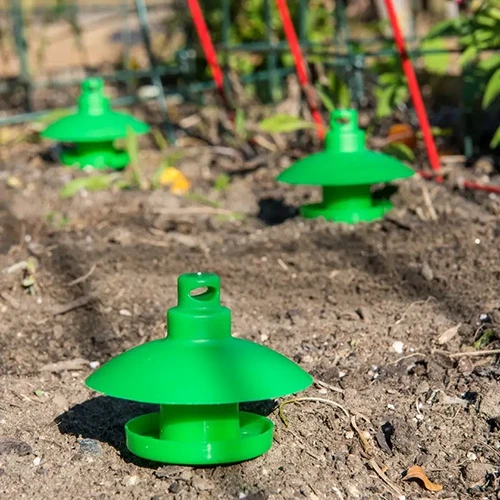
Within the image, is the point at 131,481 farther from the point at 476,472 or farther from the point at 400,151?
the point at 400,151

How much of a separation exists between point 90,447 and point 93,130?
290 centimetres

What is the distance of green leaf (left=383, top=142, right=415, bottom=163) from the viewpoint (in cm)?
482

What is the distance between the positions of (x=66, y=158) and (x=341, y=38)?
5.94 ft

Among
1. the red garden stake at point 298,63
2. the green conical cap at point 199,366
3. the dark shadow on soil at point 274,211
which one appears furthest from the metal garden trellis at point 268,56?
the green conical cap at point 199,366

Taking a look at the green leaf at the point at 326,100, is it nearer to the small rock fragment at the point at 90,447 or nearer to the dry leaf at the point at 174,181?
the dry leaf at the point at 174,181

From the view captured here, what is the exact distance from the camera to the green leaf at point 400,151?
190 inches

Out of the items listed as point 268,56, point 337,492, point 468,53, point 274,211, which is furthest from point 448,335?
point 268,56

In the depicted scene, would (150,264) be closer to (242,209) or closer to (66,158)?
(242,209)

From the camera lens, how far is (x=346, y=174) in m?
4.05

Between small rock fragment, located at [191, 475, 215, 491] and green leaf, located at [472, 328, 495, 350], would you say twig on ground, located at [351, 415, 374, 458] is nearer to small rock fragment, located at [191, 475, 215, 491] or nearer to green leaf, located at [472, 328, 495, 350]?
small rock fragment, located at [191, 475, 215, 491]

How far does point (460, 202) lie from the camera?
4.33 meters

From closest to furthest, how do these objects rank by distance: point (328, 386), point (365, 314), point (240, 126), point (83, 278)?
point (328, 386)
point (365, 314)
point (83, 278)
point (240, 126)

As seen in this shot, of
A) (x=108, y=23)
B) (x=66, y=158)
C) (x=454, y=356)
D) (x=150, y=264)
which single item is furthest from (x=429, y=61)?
(x=108, y=23)

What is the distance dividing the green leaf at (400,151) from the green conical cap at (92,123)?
1.24m
